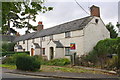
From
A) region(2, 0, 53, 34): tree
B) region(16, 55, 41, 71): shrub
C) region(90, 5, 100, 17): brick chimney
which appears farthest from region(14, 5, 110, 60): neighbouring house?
region(2, 0, 53, 34): tree

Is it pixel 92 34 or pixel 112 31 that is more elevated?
pixel 112 31

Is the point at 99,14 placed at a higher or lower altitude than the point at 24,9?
higher

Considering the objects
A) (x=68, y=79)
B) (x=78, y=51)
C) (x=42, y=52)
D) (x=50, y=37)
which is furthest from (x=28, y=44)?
(x=68, y=79)

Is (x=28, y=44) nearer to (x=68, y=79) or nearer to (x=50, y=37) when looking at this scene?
(x=50, y=37)

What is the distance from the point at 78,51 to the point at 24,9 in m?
15.2

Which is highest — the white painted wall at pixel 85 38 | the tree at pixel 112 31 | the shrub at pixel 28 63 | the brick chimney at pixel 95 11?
the brick chimney at pixel 95 11

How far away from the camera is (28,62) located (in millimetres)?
13367

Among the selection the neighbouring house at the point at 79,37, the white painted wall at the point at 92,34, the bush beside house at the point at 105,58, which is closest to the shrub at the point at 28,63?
the neighbouring house at the point at 79,37

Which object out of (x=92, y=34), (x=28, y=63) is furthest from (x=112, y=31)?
(x=28, y=63)

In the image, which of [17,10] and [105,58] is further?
[105,58]

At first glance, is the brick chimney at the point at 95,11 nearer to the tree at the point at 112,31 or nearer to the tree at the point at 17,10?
the tree at the point at 112,31

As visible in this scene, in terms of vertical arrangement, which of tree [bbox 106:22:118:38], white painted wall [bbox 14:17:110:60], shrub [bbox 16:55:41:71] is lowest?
shrub [bbox 16:55:41:71]

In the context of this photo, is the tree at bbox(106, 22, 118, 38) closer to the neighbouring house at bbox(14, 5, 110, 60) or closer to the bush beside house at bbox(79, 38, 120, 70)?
the neighbouring house at bbox(14, 5, 110, 60)

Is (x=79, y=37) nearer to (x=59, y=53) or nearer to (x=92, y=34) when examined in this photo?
A: (x=92, y=34)
